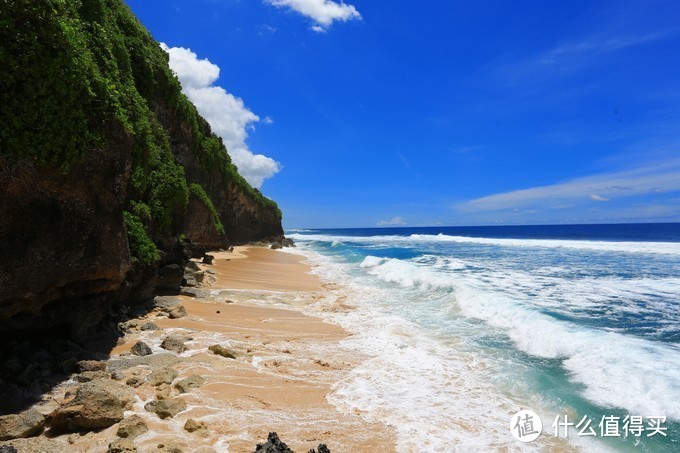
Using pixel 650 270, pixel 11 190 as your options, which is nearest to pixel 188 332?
pixel 11 190

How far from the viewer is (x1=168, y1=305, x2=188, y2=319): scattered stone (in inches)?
402

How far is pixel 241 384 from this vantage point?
6.73 metres

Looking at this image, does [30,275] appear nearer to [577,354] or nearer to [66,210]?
[66,210]

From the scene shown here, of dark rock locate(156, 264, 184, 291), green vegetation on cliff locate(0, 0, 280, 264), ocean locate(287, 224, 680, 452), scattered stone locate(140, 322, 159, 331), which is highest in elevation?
green vegetation on cliff locate(0, 0, 280, 264)

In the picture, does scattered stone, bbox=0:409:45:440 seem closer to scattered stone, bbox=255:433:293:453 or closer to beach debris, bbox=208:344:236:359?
scattered stone, bbox=255:433:293:453

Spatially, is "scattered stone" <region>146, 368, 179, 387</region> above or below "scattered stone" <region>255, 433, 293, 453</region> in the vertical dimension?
below

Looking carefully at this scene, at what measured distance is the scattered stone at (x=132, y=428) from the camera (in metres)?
4.82

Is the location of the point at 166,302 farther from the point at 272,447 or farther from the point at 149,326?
the point at 272,447

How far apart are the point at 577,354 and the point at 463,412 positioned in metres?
4.24

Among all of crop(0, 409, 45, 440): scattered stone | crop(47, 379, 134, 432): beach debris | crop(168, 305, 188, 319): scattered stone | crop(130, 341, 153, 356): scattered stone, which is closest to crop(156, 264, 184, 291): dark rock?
crop(168, 305, 188, 319): scattered stone

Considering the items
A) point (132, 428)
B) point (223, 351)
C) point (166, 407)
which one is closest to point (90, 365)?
point (166, 407)

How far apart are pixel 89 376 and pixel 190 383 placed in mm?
1711

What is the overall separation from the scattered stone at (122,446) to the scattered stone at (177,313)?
5791 millimetres

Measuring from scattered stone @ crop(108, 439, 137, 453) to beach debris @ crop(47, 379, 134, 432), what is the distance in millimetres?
516
